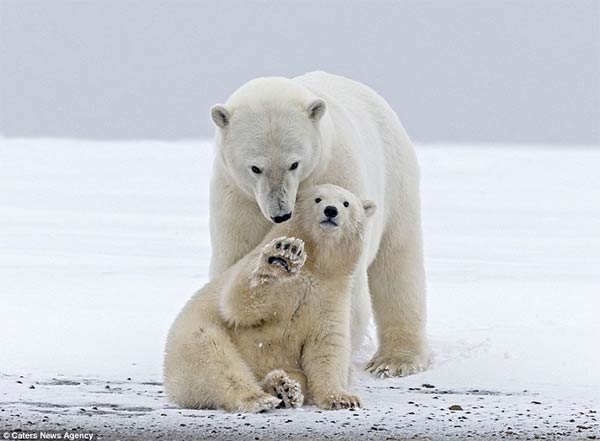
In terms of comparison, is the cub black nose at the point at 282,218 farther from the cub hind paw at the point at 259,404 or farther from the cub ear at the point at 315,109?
the cub hind paw at the point at 259,404

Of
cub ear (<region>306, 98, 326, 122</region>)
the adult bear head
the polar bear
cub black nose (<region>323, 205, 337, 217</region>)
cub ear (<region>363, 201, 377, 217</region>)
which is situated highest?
cub ear (<region>306, 98, 326, 122</region>)

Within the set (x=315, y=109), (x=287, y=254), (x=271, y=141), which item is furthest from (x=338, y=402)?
(x=315, y=109)

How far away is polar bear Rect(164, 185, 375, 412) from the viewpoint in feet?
15.5

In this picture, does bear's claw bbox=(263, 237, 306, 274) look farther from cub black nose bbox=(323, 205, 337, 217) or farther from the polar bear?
cub black nose bbox=(323, 205, 337, 217)

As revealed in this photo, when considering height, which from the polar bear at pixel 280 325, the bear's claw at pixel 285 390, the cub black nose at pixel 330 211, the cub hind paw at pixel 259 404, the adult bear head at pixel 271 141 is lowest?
the cub hind paw at pixel 259 404

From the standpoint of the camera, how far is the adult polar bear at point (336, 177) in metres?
5.18

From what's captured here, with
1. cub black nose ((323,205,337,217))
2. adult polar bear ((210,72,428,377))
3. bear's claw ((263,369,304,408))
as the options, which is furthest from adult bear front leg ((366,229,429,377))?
bear's claw ((263,369,304,408))

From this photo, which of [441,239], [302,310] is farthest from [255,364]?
[441,239]

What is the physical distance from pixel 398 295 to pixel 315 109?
135cm

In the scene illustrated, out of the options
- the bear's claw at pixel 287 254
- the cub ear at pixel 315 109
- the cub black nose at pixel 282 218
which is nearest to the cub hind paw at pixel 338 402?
the bear's claw at pixel 287 254

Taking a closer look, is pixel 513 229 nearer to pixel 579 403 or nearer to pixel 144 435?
pixel 579 403

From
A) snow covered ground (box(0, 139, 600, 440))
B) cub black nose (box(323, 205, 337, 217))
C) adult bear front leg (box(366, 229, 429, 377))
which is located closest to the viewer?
snow covered ground (box(0, 139, 600, 440))

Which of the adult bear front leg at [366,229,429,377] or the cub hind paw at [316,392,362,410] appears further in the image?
the adult bear front leg at [366,229,429,377]

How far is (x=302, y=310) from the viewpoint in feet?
16.0
